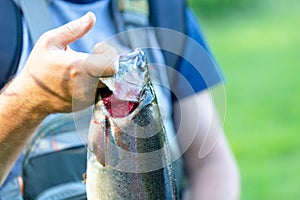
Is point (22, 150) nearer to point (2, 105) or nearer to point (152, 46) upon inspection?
point (2, 105)

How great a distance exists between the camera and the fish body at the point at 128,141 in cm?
253

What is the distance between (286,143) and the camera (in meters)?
9.31

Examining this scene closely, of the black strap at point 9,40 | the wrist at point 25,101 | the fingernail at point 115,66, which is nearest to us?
the fingernail at point 115,66

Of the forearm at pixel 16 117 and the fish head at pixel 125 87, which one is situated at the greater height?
the fish head at pixel 125 87

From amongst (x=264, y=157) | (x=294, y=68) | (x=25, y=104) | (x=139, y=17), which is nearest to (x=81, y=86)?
(x=25, y=104)

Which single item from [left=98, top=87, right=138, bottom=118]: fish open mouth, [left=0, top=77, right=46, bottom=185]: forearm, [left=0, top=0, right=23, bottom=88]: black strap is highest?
[left=0, top=0, right=23, bottom=88]: black strap

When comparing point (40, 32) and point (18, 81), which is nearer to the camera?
point (18, 81)

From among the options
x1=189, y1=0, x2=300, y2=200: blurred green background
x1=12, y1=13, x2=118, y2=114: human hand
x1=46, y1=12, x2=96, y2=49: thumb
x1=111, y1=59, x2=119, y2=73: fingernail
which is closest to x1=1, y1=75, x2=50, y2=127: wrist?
x1=12, y1=13, x2=118, y2=114: human hand

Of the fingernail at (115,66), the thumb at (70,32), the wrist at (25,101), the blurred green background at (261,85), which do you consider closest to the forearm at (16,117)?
the wrist at (25,101)

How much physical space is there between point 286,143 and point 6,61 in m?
6.60

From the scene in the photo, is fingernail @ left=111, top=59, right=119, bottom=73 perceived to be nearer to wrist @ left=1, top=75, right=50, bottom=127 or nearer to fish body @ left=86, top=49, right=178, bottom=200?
fish body @ left=86, top=49, right=178, bottom=200

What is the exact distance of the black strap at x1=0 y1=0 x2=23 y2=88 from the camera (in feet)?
9.64

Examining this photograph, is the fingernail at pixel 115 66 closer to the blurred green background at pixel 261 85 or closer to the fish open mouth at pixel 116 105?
the fish open mouth at pixel 116 105

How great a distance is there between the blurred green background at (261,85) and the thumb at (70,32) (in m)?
5.20
